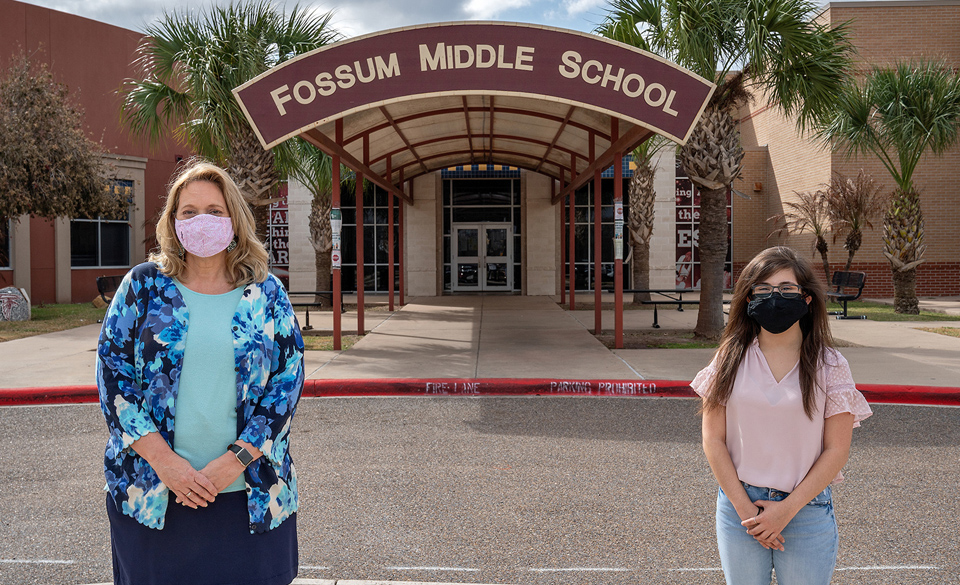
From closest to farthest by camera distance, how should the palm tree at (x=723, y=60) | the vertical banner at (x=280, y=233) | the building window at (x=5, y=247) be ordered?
the palm tree at (x=723, y=60)
the building window at (x=5, y=247)
the vertical banner at (x=280, y=233)

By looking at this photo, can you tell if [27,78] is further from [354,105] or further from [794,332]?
[794,332]

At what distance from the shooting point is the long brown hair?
253 cm

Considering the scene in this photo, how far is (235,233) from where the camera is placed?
2705 millimetres

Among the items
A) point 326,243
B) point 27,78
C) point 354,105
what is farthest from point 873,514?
point 27,78

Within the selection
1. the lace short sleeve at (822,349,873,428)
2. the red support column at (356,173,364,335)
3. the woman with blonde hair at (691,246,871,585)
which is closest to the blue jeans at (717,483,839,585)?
the woman with blonde hair at (691,246,871,585)

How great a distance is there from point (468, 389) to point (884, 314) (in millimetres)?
12953

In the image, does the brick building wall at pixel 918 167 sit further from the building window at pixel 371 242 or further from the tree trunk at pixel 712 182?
the building window at pixel 371 242

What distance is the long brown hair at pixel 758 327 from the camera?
99.4 inches

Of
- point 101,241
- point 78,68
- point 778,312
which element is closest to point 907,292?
point 778,312

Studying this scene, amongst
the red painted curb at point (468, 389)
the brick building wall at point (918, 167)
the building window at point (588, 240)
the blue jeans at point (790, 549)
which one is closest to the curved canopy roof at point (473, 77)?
the red painted curb at point (468, 389)

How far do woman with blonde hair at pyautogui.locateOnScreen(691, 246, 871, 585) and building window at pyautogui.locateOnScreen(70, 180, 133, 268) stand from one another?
2320cm

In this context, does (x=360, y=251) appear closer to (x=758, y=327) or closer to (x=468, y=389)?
(x=468, y=389)

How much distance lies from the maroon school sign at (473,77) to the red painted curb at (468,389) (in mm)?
3503

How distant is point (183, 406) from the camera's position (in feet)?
8.00
